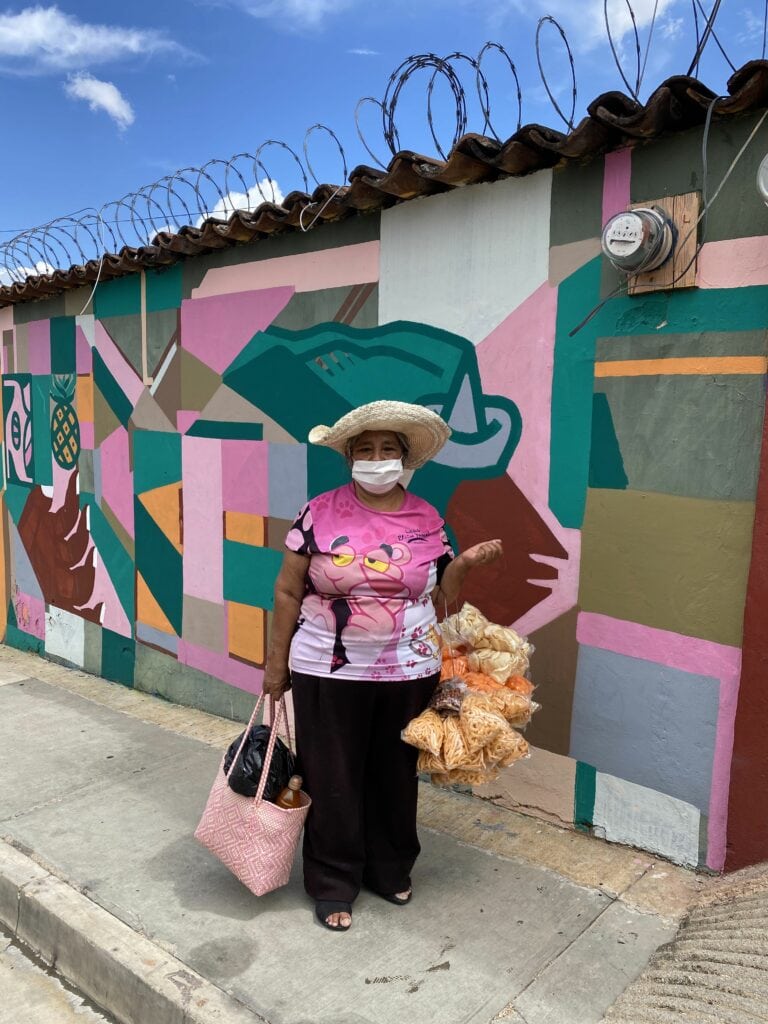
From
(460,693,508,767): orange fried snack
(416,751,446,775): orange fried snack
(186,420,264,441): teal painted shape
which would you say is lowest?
(416,751,446,775): orange fried snack

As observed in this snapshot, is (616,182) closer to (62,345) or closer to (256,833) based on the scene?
(256,833)

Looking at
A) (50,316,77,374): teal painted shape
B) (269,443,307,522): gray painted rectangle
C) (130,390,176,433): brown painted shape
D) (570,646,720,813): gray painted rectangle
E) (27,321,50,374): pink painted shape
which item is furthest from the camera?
(27,321,50,374): pink painted shape

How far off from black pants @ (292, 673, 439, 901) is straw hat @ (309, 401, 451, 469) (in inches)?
Answer: 32.8

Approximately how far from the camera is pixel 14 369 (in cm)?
708

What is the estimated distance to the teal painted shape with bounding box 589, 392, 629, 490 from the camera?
3.21 m

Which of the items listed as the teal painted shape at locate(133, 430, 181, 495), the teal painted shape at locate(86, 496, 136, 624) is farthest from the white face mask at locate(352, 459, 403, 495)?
the teal painted shape at locate(86, 496, 136, 624)

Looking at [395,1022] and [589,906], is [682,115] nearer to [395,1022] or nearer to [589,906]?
[589,906]

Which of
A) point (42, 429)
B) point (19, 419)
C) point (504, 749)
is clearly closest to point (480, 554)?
point (504, 749)

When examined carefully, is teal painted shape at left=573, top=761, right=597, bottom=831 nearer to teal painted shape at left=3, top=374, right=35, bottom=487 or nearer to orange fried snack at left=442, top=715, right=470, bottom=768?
orange fried snack at left=442, top=715, right=470, bottom=768

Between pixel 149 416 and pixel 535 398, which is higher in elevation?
pixel 535 398

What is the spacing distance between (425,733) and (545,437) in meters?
1.38

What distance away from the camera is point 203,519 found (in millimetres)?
5184

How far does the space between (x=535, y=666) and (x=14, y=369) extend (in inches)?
219

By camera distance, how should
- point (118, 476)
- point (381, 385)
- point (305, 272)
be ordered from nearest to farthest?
point (381, 385) → point (305, 272) → point (118, 476)
